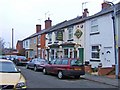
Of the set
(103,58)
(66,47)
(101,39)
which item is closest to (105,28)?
(101,39)

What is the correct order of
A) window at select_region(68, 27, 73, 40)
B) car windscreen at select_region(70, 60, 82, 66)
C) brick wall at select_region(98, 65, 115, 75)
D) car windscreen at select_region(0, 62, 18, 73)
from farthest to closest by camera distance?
window at select_region(68, 27, 73, 40) → brick wall at select_region(98, 65, 115, 75) → car windscreen at select_region(70, 60, 82, 66) → car windscreen at select_region(0, 62, 18, 73)

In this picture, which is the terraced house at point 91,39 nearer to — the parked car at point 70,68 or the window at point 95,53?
the window at point 95,53

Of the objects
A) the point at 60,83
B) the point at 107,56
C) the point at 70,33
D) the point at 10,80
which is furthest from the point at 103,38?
the point at 10,80

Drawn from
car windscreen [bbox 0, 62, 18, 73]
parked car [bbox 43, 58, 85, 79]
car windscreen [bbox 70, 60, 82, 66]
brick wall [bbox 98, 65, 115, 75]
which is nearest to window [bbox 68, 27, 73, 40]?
brick wall [bbox 98, 65, 115, 75]

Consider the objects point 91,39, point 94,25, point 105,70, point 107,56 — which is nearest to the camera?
point 105,70

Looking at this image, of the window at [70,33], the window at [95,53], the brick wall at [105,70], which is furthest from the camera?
the window at [70,33]

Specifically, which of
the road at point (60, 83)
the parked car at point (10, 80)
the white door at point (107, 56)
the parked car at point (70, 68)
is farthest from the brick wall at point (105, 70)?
the parked car at point (10, 80)

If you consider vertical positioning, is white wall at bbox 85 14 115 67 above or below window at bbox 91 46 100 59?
above

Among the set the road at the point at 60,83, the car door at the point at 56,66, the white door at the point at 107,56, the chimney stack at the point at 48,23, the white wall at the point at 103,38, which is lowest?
the road at the point at 60,83

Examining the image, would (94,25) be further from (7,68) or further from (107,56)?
(7,68)

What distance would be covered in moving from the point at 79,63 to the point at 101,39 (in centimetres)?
638

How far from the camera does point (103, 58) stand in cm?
2491

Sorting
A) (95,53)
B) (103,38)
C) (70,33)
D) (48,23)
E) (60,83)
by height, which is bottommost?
(60,83)

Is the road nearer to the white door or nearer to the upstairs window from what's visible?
the white door
